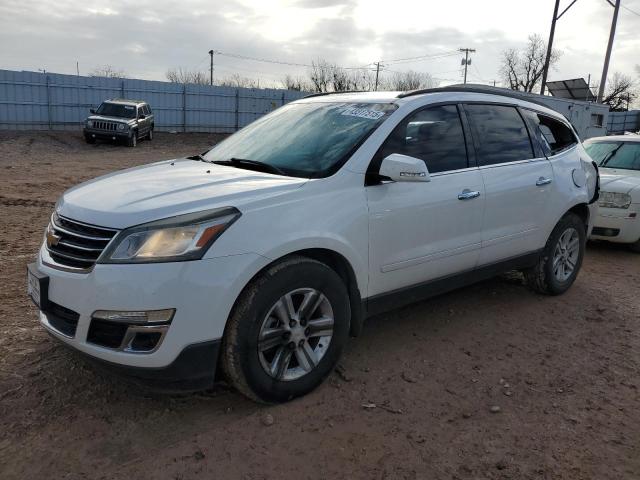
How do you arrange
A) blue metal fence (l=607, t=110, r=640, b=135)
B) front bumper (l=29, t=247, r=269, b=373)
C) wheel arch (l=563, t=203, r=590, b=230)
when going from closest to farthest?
front bumper (l=29, t=247, r=269, b=373) < wheel arch (l=563, t=203, r=590, b=230) < blue metal fence (l=607, t=110, r=640, b=135)

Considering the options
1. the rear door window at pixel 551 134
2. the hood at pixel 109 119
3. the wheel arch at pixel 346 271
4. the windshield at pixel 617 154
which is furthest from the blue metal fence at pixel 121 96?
the wheel arch at pixel 346 271

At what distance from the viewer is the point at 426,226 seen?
144 inches

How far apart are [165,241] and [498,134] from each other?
292cm

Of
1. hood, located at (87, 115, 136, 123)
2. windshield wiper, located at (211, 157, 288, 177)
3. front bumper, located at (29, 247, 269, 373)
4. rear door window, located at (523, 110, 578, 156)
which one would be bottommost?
front bumper, located at (29, 247, 269, 373)

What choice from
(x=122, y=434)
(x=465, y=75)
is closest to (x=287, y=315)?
(x=122, y=434)

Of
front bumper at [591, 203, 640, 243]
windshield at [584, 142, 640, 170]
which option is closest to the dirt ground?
front bumper at [591, 203, 640, 243]

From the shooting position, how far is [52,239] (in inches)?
119

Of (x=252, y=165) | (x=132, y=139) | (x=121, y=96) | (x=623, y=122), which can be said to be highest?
(x=623, y=122)

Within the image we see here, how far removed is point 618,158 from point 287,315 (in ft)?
23.7

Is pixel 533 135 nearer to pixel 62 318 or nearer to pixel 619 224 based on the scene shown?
pixel 619 224

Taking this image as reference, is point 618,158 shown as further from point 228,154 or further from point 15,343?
point 15,343

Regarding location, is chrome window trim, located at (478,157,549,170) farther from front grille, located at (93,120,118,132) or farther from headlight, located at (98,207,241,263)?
front grille, located at (93,120,118,132)

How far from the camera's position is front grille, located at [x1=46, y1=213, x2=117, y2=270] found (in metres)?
2.71

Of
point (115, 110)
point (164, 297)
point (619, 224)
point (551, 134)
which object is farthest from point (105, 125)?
point (164, 297)
